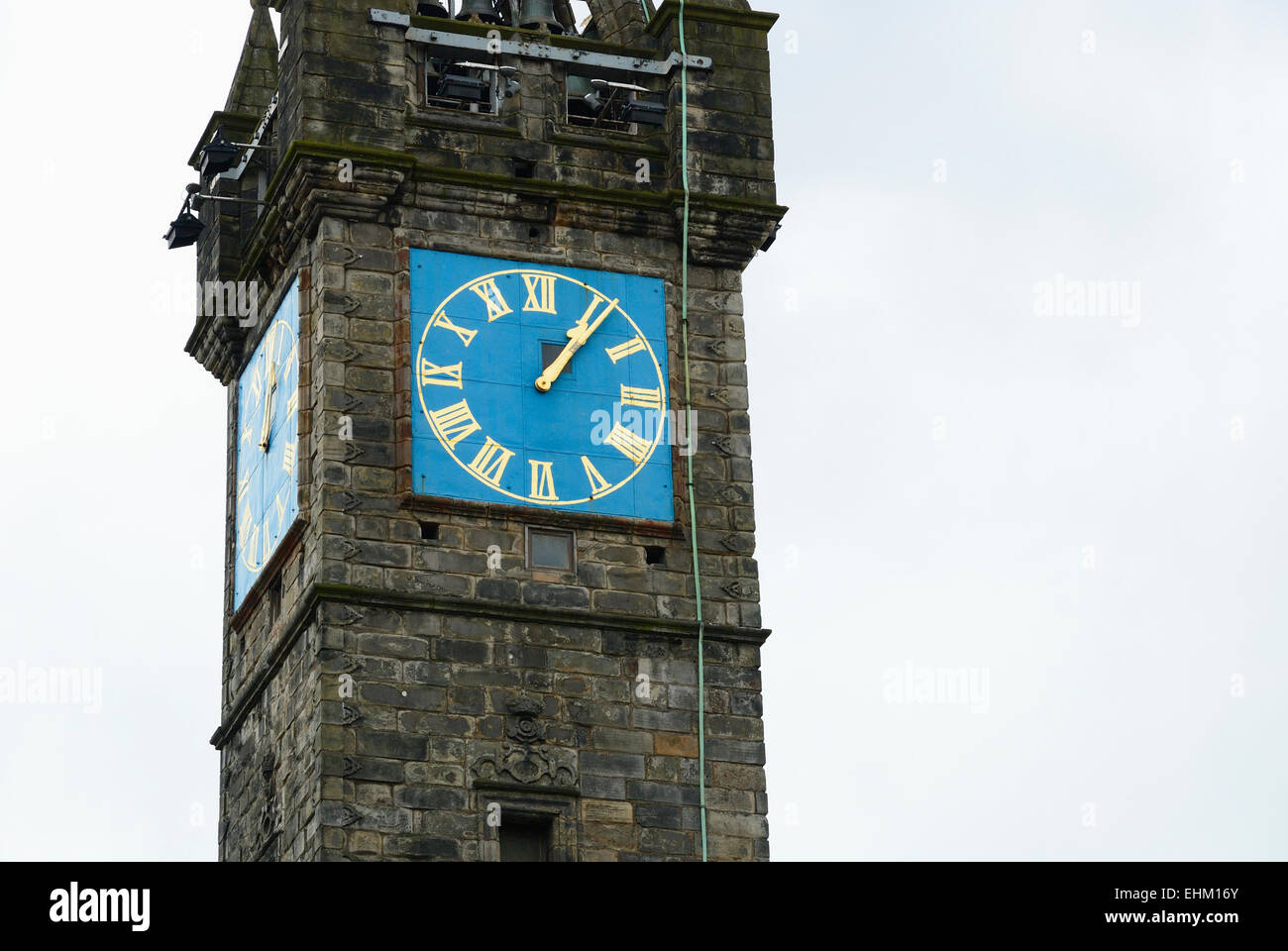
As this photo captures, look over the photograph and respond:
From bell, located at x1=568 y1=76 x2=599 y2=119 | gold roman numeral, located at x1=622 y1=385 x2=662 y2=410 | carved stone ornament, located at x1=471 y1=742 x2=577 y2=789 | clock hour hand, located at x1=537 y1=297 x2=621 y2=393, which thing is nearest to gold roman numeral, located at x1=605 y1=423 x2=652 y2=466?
gold roman numeral, located at x1=622 y1=385 x2=662 y2=410

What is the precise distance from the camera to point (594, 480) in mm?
49562

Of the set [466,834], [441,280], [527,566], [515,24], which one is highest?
[515,24]

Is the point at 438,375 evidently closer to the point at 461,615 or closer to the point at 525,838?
the point at 461,615

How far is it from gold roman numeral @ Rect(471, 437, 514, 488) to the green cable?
94.6 inches

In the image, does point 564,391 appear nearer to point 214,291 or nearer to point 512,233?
point 512,233

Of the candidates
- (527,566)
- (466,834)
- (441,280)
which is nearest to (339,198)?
(441,280)

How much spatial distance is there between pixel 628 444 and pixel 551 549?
5.72 ft

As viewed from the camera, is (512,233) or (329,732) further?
(512,233)

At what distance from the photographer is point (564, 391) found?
49812 mm

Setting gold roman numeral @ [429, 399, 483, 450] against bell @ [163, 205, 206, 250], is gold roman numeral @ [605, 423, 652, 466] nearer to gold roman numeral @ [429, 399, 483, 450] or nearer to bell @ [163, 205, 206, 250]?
gold roman numeral @ [429, 399, 483, 450]

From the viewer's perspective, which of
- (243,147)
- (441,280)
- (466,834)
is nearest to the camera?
(466,834)

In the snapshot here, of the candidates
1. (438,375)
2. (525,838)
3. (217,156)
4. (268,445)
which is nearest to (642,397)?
(438,375)

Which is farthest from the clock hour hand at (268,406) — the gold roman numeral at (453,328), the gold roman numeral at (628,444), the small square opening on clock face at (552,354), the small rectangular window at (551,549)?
the gold roman numeral at (628,444)

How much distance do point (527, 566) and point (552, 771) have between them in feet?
8.60
